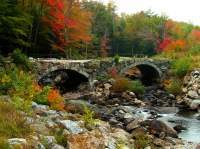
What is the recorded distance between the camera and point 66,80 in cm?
5741

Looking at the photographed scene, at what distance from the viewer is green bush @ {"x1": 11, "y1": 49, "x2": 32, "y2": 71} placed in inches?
1580

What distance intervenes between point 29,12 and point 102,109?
18.3 metres

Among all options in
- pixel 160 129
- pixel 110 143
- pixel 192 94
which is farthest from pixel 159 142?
pixel 192 94

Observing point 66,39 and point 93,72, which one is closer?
point 93,72

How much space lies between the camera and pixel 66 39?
57094mm

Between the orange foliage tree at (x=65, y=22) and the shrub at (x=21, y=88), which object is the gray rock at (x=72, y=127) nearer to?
the shrub at (x=21, y=88)

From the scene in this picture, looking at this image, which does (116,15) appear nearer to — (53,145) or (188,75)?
(188,75)

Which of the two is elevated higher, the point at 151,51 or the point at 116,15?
the point at 116,15

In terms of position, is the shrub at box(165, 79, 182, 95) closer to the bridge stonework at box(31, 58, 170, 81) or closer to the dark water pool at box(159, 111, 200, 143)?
the bridge stonework at box(31, 58, 170, 81)

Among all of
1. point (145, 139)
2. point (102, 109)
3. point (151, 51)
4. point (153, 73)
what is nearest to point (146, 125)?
point (145, 139)

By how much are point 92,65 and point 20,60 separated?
13.0 meters

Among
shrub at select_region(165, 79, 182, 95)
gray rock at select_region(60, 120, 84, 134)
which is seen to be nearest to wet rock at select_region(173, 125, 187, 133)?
gray rock at select_region(60, 120, 84, 134)

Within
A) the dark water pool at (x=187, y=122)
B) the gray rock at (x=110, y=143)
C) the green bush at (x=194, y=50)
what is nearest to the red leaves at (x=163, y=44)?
the green bush at (x=194, y=50)

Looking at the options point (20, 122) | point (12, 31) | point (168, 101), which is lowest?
point (168, 101)
